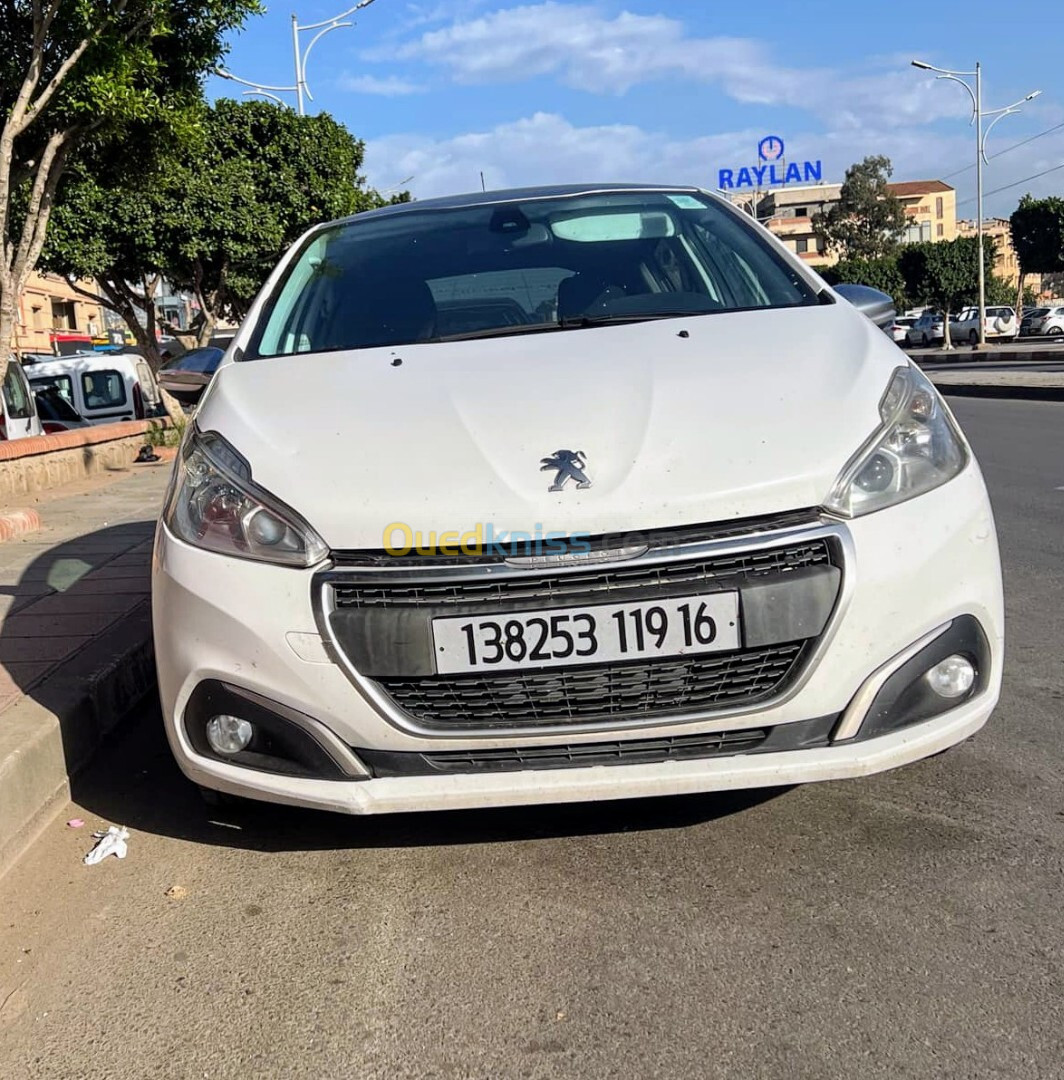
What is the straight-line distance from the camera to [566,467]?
240 centimetres

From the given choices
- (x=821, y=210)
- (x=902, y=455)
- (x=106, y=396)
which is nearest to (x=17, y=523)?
(x=902, y=455)

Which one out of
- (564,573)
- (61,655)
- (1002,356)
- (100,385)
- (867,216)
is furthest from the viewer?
(867,216)

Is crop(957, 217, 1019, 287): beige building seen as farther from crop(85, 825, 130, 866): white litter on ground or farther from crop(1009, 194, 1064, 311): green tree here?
crop(85, 825, 130, 866): white litter on ground

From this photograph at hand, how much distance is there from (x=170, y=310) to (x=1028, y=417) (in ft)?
206

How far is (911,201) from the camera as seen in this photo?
333ft

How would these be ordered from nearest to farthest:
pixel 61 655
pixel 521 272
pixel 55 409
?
pixel 521 272, pixel 61 655, pixel 55 409

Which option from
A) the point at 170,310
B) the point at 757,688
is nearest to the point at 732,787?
the point at 757,688

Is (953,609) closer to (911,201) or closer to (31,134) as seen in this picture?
(31,134)

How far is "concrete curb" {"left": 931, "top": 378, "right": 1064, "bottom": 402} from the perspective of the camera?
17.7 m

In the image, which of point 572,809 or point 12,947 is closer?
point 12,947

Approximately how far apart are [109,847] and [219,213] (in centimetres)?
2025

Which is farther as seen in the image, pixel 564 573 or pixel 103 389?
pixel 103 389

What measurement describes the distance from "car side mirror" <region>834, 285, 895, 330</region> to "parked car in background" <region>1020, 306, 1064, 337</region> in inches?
2061

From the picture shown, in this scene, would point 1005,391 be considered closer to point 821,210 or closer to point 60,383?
point 60,383
